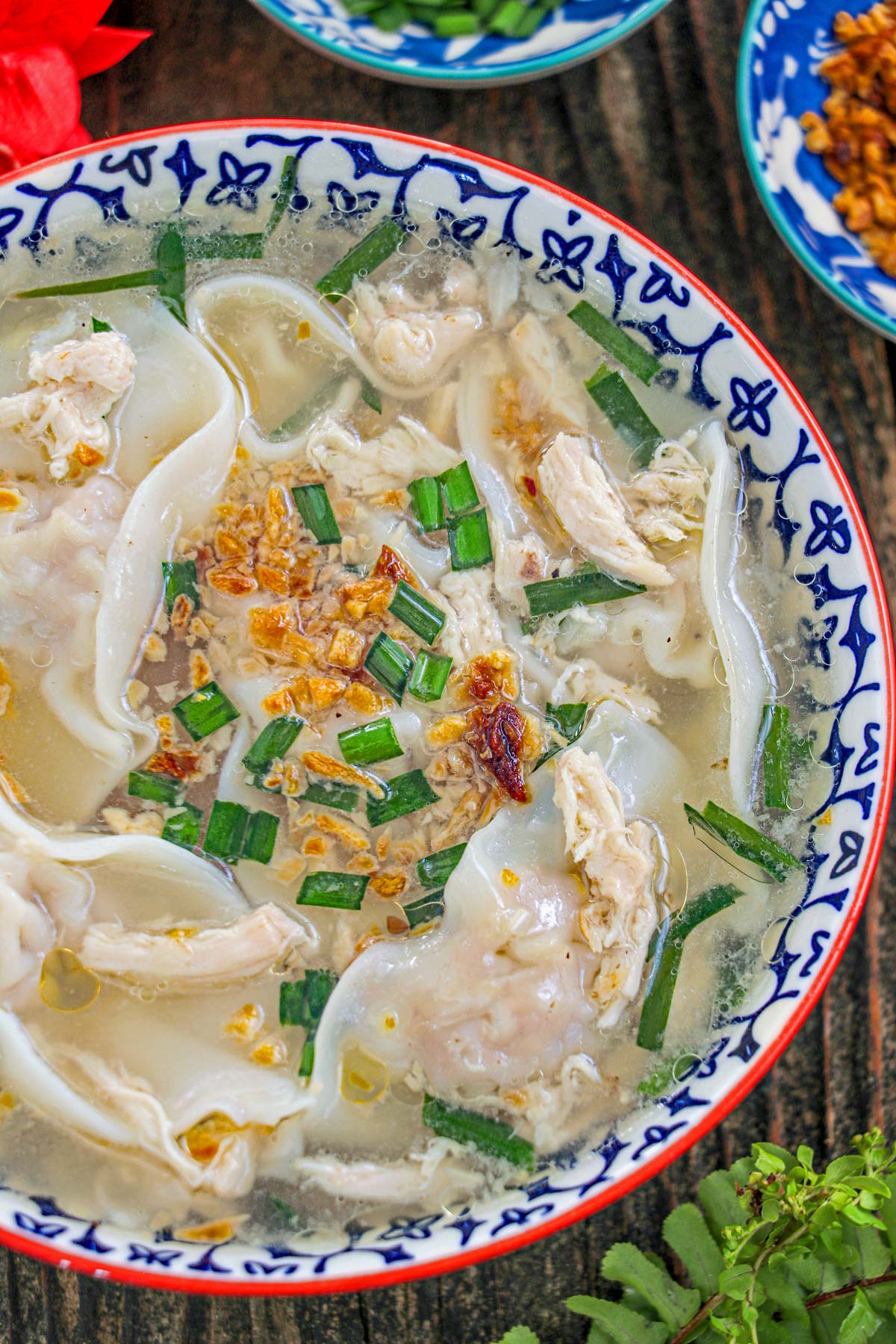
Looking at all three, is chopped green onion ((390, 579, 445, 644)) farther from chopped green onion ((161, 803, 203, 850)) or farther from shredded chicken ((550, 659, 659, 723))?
chopped green onion ((161, 803, 203, 850))

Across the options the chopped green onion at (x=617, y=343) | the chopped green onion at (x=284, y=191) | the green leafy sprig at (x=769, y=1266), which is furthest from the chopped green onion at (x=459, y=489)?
the green leafy sprig at (x=769, y=1266)

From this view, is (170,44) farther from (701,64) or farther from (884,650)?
(884,650)

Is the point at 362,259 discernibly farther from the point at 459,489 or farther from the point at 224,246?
the point at 459,489

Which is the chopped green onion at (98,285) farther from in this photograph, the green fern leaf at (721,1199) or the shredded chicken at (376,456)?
the green fern leaf at (721,1199)

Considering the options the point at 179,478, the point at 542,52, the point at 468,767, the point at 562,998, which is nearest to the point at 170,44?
the point at 542,52

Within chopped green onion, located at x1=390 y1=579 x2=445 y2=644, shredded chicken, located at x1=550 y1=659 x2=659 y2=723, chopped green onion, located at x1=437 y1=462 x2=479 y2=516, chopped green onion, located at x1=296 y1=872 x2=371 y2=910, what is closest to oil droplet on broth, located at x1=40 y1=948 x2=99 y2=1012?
chopped green onion, located at x1=296 y1=872 x2=371 y2=910

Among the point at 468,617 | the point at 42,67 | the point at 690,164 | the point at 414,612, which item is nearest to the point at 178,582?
the point at 414,612
